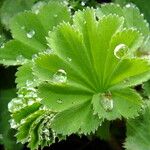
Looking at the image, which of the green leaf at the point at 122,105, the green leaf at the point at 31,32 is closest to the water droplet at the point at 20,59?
the green leaf at the point at 31,32

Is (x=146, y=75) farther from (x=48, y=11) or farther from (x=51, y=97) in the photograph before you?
(x=48, y=11)

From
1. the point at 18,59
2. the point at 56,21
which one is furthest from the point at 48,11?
the point at 18,59

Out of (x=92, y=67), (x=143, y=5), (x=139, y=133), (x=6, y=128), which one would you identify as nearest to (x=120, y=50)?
(x=92, y=67)

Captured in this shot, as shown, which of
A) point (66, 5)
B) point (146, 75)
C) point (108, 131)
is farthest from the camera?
point (66, 5)

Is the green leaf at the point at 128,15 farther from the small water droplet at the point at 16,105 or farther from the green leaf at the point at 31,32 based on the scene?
the small water droplet at the point at 16,105

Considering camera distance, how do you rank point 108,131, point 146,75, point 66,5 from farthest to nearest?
point 66,5 → point 108,131 → point 146,75
